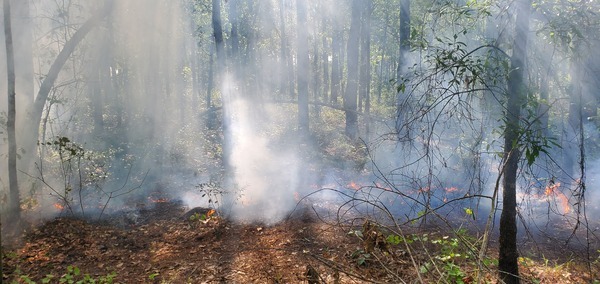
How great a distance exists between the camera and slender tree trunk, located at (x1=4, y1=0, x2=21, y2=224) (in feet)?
25.0

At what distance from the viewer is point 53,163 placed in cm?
1306

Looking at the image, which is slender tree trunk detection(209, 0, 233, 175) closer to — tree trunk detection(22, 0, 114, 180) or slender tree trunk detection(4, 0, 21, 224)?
tree trunk detection(22, 0, 114, 180)

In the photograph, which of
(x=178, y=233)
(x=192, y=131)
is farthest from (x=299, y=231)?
(x=192, y=131)

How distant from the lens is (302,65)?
1820 cm

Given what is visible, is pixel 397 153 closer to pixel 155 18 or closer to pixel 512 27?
pixel 512 27

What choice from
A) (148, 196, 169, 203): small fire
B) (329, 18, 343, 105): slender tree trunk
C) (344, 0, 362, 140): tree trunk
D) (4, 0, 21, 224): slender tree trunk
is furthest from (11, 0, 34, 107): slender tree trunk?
(329, 18, 343, 105): slender tree trunk

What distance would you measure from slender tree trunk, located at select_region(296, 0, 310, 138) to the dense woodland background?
80mm

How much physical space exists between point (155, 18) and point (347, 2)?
50.3 feet

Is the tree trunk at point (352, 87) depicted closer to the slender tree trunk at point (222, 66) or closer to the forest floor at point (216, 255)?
the slender tree trunk at point (222, 66)

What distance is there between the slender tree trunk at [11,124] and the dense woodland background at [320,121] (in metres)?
0.04

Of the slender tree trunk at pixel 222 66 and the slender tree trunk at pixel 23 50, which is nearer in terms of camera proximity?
the slender tree trunk at pixel 23 50

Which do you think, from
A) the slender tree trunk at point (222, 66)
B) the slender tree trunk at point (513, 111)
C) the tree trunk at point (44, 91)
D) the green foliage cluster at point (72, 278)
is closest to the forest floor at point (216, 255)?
the green foliage cluster at point (72, 278)

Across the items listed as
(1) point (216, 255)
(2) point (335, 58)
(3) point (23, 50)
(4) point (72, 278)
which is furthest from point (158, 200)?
(2) point (335, 58)

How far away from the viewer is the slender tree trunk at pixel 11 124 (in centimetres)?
761
